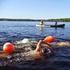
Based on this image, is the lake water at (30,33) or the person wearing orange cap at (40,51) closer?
the person wearing orange cap at (40,51)

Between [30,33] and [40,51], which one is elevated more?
[40,51]

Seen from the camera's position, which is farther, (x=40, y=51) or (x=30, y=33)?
(x=30, y=33)

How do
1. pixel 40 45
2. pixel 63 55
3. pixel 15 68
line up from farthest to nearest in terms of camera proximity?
pixel 63 55, pixel 40 45, pixel 15 68

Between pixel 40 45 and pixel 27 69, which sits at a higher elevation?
pixel 40 45

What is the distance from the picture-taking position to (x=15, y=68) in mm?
11250

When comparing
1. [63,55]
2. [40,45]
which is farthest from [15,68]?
[63,55]

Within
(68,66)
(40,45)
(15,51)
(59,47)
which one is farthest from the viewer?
(59,47)

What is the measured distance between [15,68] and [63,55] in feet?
15.0

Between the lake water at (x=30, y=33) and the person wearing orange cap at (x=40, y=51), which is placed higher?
the person wearing orange cap at (x=40, y=51)

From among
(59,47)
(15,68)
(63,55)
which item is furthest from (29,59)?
(59,47)

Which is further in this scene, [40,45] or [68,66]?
[40,45]

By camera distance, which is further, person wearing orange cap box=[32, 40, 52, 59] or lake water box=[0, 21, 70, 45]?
lake water box=[0, 21, 70, 45]

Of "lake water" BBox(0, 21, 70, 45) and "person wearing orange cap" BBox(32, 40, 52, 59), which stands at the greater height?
"person wearing orange cap" BBox(32, 40, 52, 59)

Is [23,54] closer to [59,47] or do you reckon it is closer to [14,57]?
[14,57]
